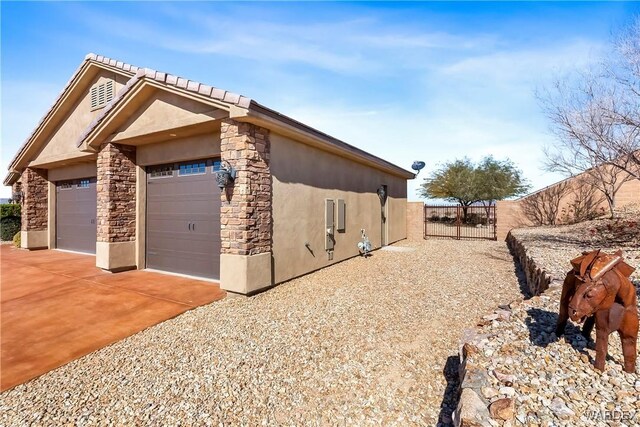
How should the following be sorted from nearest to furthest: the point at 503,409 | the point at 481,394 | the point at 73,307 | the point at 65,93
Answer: the point at 503,409 < the point at 481,394 < the point at 73,307 < the point at 65,93

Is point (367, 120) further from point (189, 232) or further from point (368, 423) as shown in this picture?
point (368, 423)

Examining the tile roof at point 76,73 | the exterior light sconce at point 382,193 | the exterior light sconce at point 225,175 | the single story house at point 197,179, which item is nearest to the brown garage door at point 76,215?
the single story house at point 197,179

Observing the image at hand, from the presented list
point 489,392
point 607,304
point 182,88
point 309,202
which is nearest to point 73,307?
point 182,88

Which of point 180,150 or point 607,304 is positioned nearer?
point 607,304

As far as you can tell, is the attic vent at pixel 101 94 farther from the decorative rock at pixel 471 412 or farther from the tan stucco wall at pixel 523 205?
the tan stucco wall at pixel 523 205

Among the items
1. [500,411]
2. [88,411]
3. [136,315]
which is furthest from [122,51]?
[500,411]

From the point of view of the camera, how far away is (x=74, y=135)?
33.4 feet

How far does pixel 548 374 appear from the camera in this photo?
250 cm

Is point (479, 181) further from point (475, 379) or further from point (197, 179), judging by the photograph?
point (475, 379)

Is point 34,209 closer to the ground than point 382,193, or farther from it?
closer to the ground

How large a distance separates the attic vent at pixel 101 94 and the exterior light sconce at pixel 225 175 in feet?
19.8

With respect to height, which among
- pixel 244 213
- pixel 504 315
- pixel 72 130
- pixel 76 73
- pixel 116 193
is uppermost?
pixel 76 73

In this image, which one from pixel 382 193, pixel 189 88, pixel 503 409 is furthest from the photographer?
pixel 382 193

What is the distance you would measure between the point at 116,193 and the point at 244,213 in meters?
4.50
